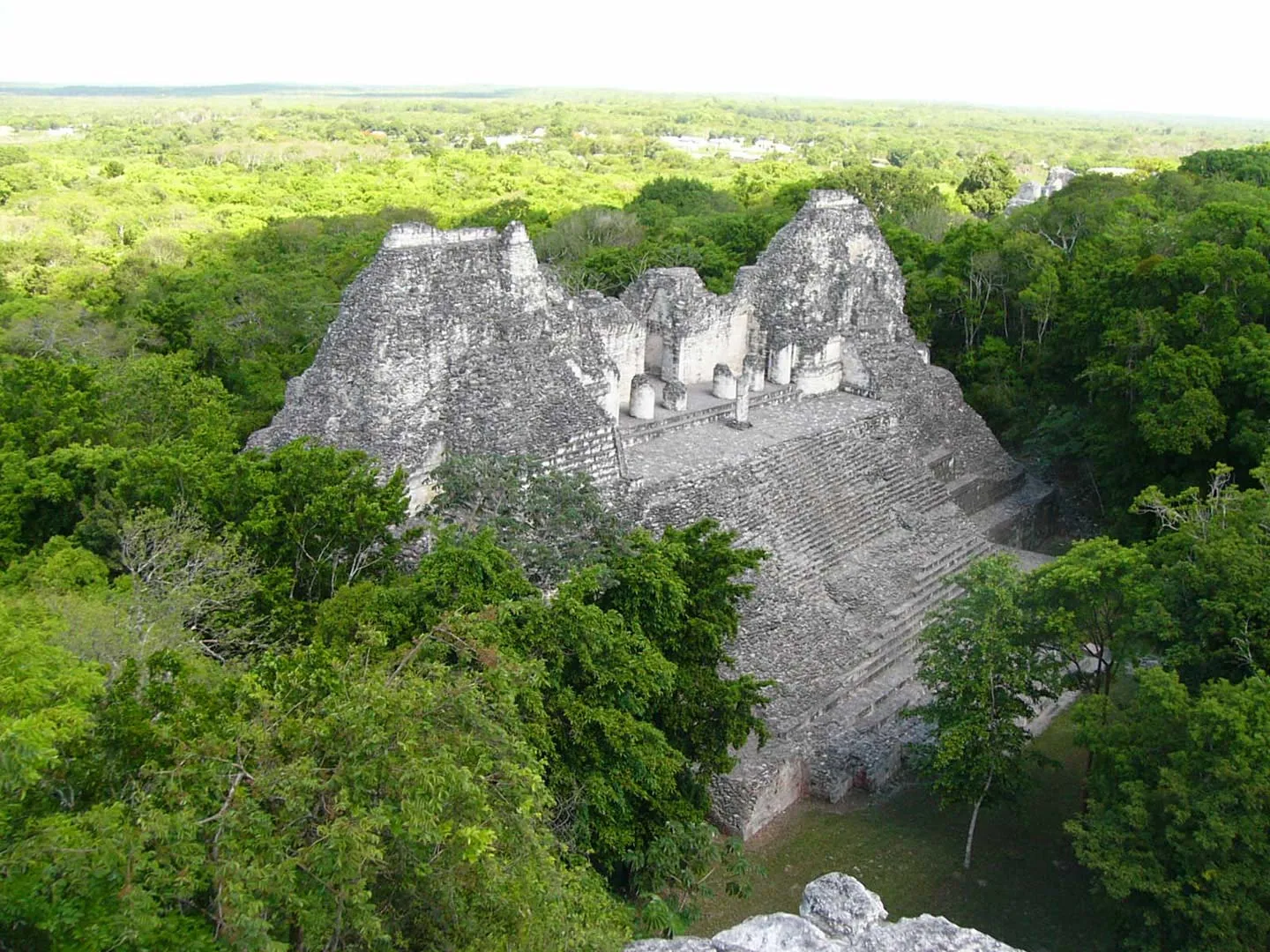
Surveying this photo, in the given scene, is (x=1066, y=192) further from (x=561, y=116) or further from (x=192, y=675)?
(x=561, y=116)

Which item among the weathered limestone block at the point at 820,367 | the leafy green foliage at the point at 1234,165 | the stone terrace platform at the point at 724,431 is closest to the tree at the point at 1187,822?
the stone terrace platform at the point at 724,431

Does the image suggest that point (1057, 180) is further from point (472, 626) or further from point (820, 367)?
point (472, 626)

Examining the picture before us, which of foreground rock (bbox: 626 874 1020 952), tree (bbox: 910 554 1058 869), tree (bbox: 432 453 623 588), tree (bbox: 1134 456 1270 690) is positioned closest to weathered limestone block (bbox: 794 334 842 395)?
tree (bbox: 432 453 623 588)

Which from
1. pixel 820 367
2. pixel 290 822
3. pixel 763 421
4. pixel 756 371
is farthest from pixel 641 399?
pixel 290 822

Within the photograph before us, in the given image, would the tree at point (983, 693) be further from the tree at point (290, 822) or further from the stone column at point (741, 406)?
the stone column at point (741, 406)

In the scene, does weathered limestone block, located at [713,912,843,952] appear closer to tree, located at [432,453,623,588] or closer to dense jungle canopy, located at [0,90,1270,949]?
dense jungle canopy, located at [0,90,1270,949]

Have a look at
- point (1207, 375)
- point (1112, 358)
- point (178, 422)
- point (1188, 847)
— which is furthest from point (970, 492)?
point (178, 422)
